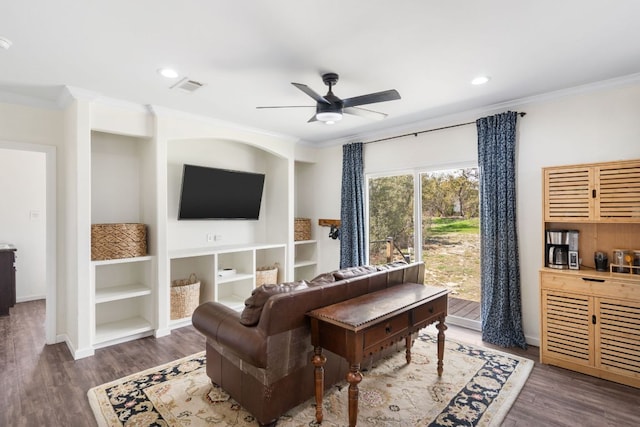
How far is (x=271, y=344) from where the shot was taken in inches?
79.6

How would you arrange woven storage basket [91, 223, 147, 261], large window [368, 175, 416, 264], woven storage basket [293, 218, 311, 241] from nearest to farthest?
woven storage basket [91, 223, 147, 261], large window [368, 175, 416, 264], woven storage basket [293, 218, 311, 241]

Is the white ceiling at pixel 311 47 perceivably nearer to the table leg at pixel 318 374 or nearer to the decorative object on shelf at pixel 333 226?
the table leg at pixel 318 374

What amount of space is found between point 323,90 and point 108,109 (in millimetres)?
2294

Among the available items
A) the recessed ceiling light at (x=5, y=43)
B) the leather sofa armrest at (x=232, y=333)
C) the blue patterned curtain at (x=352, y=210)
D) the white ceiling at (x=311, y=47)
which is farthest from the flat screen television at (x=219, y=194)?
the leather sofa armrest at (x=232, y=333)

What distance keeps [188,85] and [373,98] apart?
5.71ft

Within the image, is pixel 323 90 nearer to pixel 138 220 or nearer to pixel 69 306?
pixel 138 220

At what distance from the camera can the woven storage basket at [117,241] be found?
11.1 feet

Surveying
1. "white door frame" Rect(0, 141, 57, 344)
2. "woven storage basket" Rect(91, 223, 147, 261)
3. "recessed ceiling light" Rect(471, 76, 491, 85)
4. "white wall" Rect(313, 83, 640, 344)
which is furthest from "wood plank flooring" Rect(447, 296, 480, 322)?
"white door frame" Rect(0, 141, 57, 344)

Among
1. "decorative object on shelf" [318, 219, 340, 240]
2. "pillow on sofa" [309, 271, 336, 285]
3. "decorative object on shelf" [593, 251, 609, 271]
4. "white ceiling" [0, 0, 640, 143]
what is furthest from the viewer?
"decorative object on shelf" [318, 219, 340, 240]

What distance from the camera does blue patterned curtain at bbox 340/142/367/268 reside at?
500cm

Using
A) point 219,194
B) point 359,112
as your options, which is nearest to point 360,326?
point 359,112

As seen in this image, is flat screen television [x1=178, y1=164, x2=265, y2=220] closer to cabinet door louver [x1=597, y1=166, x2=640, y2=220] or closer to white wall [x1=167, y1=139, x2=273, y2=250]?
white wall [x1=167, y1=139, x2=273, y2=250]

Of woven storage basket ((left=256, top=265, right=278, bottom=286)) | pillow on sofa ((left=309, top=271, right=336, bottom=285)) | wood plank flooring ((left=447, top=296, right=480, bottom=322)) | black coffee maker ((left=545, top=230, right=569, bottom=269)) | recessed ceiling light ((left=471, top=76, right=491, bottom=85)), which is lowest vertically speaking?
wood plank flooring ((left=447, top=296, right=480, bottom=322))

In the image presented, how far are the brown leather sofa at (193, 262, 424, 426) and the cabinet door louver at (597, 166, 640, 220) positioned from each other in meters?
2.27
